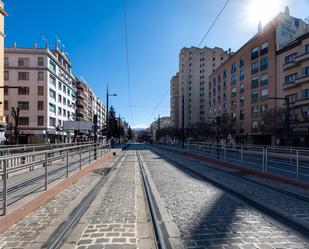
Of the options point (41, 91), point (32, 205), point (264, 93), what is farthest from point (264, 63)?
point (32, 205)

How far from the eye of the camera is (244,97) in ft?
210

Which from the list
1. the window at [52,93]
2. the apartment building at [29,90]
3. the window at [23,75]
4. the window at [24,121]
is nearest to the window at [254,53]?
the apartment building at [29,90]

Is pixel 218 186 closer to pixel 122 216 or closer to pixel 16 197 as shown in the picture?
pixel 122 216

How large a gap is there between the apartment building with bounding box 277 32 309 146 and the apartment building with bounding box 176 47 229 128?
238 feet

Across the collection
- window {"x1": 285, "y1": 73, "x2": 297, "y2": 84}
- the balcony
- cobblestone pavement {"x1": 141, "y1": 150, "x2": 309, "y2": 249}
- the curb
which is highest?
the balcony

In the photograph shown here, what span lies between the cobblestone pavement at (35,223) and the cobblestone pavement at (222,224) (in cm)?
257

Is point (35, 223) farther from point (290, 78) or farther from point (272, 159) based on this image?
point (290, 78)

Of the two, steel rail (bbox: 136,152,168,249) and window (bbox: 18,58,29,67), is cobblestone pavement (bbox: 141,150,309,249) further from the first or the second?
window (bbox: 18,58,29,67)

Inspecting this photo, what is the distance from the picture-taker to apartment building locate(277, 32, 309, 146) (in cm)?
4422

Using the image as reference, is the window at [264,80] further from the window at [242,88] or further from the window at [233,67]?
the window at [233,67]

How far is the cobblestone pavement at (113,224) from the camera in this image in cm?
495

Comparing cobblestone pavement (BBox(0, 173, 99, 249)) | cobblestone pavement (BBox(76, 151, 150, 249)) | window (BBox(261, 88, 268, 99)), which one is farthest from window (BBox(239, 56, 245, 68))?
cobblestone pavement (BBox(0, 173, 99, 249))

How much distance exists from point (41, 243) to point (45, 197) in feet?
10.6

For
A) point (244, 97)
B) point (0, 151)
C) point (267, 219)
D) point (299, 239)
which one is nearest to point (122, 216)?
point (267, 219)
